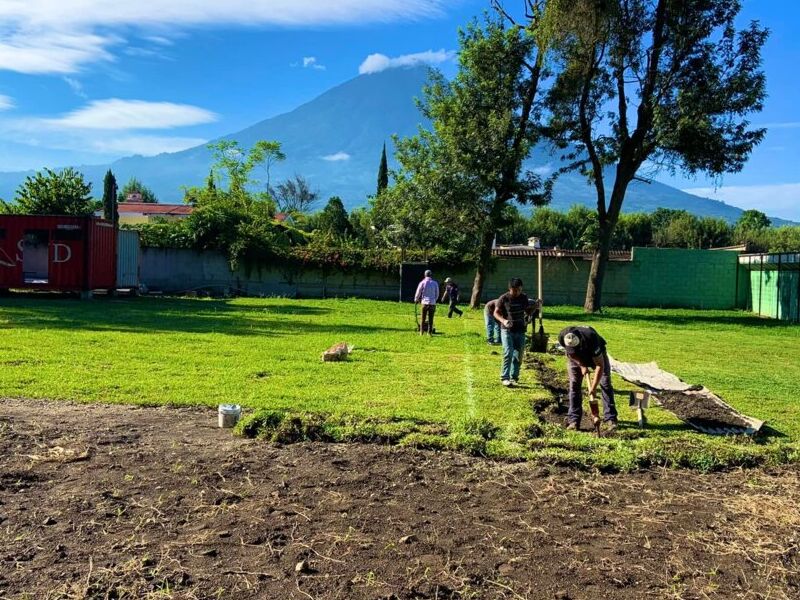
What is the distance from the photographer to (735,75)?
22734mm

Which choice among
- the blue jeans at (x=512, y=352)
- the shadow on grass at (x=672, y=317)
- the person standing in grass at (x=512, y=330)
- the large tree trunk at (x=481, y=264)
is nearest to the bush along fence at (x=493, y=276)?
the shadow on grass at (x=672, y=317)

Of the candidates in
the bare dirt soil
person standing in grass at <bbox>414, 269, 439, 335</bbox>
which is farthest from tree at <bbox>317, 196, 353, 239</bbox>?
the bare dirt soil

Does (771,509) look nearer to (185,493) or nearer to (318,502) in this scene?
(318,502)

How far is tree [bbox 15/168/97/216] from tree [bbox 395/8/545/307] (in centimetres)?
2451

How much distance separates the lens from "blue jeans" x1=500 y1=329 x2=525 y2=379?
32.0ft

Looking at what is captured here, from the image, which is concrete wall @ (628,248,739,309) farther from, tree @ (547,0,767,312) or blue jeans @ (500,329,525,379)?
blue jeans @ (500,329,525,379)

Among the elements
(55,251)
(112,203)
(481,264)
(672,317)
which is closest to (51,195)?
(112,203)

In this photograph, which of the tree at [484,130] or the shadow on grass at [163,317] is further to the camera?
the tree at [484,130]

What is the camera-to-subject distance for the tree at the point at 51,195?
128 feet

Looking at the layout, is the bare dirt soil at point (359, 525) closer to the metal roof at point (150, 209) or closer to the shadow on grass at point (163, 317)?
the shadow on grass at point (163, 317)

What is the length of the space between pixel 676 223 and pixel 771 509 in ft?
223

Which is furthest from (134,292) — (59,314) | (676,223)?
(676,223)

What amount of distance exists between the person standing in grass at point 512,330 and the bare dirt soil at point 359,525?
384 cm

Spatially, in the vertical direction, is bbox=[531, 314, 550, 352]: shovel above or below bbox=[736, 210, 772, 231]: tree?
below
